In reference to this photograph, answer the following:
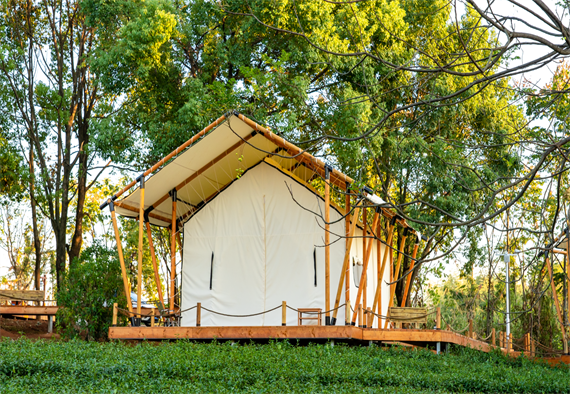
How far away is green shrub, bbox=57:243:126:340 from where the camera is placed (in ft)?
42.5

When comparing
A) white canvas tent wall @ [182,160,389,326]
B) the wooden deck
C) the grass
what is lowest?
the grass

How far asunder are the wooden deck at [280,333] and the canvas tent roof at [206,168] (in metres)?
2.81

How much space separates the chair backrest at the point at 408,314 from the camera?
12.5 m

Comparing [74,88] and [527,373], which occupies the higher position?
[74,88]

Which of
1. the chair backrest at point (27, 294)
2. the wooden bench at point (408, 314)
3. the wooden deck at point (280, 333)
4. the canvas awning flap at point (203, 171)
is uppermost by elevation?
the canvas awning flap at point (203, 171)

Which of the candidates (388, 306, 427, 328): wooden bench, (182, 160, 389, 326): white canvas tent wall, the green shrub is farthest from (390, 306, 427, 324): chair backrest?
the green shrub

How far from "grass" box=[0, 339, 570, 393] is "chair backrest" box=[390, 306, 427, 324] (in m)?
2.60

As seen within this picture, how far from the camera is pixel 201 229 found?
45.6ft

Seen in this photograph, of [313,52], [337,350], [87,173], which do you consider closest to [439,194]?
[313,52]

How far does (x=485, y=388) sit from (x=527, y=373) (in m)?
1.94

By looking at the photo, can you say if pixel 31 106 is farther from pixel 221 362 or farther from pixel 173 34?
pixel 221 362

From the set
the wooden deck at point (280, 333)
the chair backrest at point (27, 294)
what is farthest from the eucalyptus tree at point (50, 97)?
the wooden deck at point (280, 333)

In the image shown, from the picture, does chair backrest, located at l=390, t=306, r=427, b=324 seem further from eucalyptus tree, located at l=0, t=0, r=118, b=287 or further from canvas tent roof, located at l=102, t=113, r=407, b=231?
eucalyptus tree, located at l=0, t=0, r=118, b=287

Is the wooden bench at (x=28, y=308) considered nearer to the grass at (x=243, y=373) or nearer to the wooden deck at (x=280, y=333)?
the wooden deck at (x=280, y=333)
